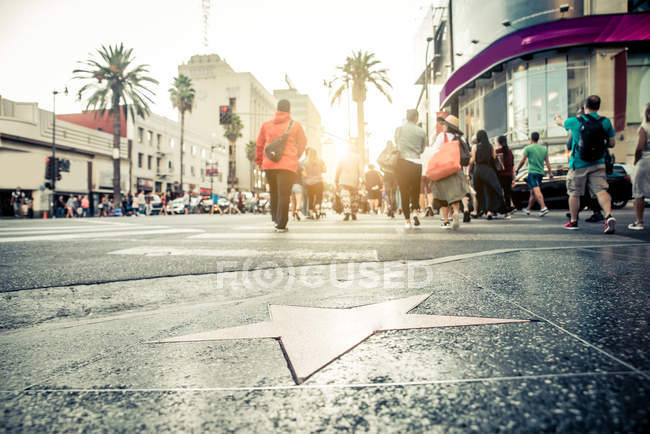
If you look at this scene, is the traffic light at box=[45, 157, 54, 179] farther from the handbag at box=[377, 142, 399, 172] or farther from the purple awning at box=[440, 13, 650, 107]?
the purple awning at box=[440, 13, 650, 107]

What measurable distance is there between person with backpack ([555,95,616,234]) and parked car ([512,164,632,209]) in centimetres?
739

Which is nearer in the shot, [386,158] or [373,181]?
[386,158]

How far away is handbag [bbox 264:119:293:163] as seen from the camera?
21.3ft

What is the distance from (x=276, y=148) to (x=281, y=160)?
21 cm

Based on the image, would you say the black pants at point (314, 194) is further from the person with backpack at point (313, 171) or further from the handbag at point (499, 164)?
the handbag at point (499, 164)

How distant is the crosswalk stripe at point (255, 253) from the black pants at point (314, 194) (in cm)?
815

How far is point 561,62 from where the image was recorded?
21188 millimetres

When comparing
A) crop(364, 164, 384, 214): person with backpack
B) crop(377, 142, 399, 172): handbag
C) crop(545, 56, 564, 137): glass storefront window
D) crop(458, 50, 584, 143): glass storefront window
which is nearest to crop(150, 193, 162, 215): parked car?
crop(364, 164, 384, 214): person with backpack

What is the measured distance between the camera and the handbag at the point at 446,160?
21.3 feet

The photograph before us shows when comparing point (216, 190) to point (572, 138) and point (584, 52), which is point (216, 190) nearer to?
point (584, 52)

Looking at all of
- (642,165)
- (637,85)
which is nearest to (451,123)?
(642,165)

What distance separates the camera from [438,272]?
2.59 meters

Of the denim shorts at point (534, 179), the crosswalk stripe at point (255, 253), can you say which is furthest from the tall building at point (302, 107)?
the crosswalk stripe at point (255, 253)

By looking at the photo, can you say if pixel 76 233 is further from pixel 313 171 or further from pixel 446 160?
pixel 313 171
